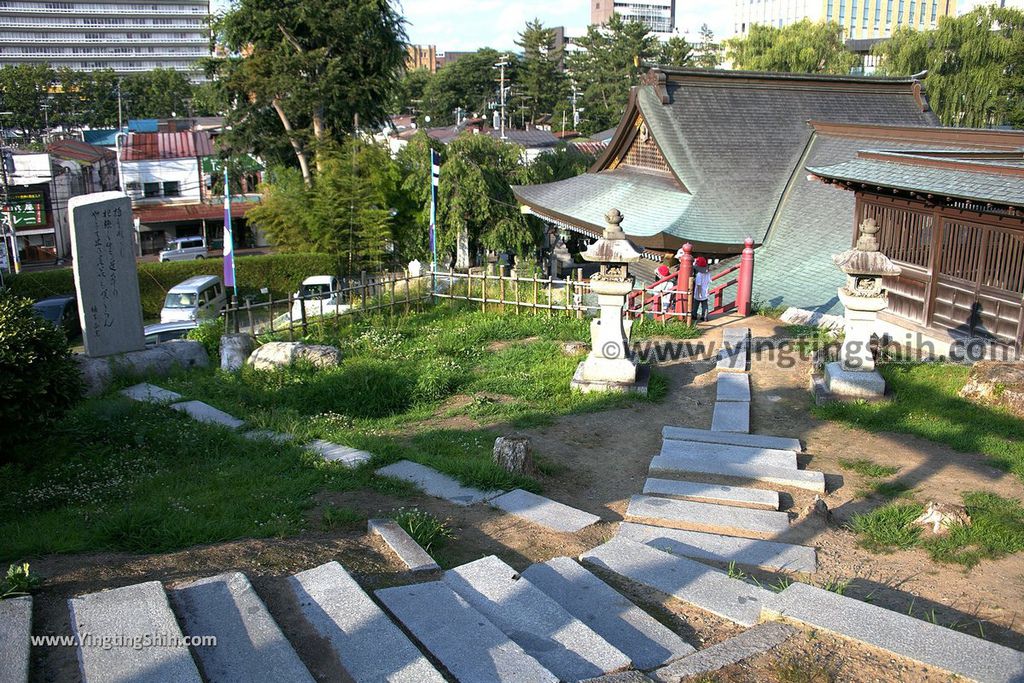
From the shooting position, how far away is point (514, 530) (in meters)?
7.17

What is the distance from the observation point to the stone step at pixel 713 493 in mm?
7711

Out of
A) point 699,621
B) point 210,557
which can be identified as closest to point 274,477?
point 210,557

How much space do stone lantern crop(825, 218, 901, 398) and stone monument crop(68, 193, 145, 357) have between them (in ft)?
36.9

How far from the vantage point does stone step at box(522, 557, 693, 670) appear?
495 cm

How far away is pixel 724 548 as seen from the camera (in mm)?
6809

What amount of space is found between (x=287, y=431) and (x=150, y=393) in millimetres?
3188

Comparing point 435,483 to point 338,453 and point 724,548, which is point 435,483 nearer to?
point 338,453

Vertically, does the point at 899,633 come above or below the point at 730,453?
above

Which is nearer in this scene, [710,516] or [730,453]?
[710,516]

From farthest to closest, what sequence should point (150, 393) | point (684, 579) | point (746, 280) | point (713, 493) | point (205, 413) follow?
1. point (746, 280)
2. point (150, 393)
3. point (205, 413)
4. point (713, 493)
5. point (684, 579)

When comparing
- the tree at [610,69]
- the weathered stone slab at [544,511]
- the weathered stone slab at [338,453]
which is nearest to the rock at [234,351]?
the weathered stone slab at [338,453]

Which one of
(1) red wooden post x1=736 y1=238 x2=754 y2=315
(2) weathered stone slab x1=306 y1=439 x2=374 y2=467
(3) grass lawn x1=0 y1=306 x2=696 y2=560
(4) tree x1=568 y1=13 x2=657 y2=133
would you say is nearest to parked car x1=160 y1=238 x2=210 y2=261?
(3) grass lawn x1=0 y1=306 x2=696 y2=560

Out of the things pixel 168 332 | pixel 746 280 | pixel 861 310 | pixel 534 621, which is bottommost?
pixel 168 332

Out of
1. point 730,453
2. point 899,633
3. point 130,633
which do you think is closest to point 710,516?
point 730,453
